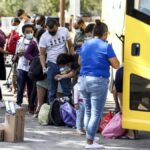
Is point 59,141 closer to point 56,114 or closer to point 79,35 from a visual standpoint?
point 56,114

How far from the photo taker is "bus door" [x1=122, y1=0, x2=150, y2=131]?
7.60 meters

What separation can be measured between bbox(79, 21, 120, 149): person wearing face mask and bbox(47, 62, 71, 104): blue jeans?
73.0 inches

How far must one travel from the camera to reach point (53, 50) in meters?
10.0

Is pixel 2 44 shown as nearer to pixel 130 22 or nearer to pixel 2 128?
pixel 2 128

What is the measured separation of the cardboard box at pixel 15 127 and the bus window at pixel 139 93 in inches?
64.1

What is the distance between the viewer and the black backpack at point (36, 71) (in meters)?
10.1

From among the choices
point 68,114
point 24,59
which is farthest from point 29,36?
point 68,114

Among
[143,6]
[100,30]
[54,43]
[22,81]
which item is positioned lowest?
[22,81]

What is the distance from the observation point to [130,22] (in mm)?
7613

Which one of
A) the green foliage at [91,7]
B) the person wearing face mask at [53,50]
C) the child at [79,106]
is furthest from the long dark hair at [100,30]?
the green foliage at [91,7]

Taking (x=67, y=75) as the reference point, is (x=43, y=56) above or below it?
above

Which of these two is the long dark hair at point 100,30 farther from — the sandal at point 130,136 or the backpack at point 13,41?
the backpack at point 13,41

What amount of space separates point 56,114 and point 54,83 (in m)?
0.57

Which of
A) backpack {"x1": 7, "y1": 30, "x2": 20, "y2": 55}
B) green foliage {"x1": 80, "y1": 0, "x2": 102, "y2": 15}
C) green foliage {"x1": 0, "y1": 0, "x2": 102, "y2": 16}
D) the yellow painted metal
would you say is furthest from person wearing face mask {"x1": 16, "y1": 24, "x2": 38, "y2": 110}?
green foliage {"x1": 80, "y1": 0, "x2": 102, "y2": 15}
